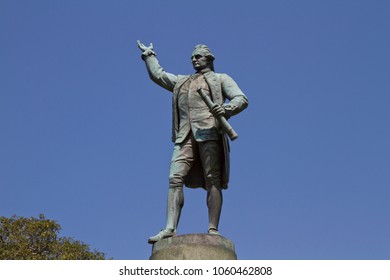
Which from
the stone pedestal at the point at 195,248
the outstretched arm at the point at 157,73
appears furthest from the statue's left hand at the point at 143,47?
the stone pedestal at the point at 195,248

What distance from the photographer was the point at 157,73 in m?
13.6

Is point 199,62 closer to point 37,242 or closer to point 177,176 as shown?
point 177,176

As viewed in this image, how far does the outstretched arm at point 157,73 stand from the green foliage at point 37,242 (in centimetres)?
1456

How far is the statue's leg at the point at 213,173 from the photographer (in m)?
12.0

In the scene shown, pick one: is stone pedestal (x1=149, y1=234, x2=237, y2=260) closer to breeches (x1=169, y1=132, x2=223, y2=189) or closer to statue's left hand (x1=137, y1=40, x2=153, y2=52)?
breeches (x1=169, y1=132, x2=223, y2=189)

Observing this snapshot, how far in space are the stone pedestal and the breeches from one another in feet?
3.87

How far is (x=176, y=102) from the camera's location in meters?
13.1

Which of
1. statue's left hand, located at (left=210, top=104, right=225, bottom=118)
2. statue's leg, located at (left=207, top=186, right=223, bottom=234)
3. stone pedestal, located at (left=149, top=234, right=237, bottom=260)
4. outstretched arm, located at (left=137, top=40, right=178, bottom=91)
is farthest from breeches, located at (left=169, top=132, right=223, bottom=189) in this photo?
outstretched arm, located at (left=137, top=40, right=178, bottom=91)

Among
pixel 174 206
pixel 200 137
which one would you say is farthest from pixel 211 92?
pixel 174 206

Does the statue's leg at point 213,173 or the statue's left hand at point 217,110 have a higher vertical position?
the statue's left hand at point 217,110

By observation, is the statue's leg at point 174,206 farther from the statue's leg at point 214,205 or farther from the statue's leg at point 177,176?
the statue's leg at point 214,205

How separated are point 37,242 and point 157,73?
15725 mm

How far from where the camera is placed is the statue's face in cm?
1327
